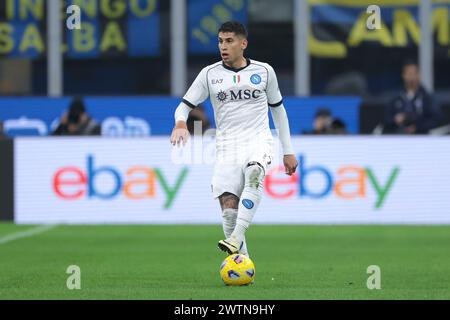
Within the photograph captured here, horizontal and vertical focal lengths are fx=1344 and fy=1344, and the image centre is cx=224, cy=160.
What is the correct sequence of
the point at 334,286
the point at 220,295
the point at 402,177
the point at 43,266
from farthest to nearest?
the point at 402,177 < the point at 43,266 < the point at 334,286 < the point at 220,295

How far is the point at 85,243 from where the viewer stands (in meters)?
15.6

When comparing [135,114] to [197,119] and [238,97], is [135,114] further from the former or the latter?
[238,97]

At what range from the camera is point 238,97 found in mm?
10930

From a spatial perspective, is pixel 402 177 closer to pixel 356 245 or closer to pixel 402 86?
pixel 356 245

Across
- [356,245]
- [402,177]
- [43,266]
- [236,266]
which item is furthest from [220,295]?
[402,177]

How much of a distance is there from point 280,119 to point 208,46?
12.9 m

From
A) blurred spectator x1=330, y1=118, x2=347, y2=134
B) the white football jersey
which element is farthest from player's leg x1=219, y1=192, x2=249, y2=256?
blurred spectator x1=330, y1=118, x2=347, y2=134

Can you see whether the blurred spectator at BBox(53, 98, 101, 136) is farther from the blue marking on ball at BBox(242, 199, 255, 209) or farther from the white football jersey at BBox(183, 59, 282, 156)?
the blue marking on ball at BBox(242, 199, 255, 209)

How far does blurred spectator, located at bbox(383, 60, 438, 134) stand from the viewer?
19266 mm

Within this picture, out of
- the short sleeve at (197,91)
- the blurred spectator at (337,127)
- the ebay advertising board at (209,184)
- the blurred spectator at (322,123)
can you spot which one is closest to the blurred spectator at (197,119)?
the ebay advertising board at (209,184)

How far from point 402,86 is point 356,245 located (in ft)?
30.0

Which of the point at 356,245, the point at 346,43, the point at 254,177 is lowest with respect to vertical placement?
the point at 356,245

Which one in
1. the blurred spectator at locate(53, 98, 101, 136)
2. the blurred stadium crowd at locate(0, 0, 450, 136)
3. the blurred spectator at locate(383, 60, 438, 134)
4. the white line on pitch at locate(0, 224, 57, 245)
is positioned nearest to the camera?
the white line on pitch at locate(0, 224, 57, 245)

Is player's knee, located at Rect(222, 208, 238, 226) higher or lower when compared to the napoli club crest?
lower
